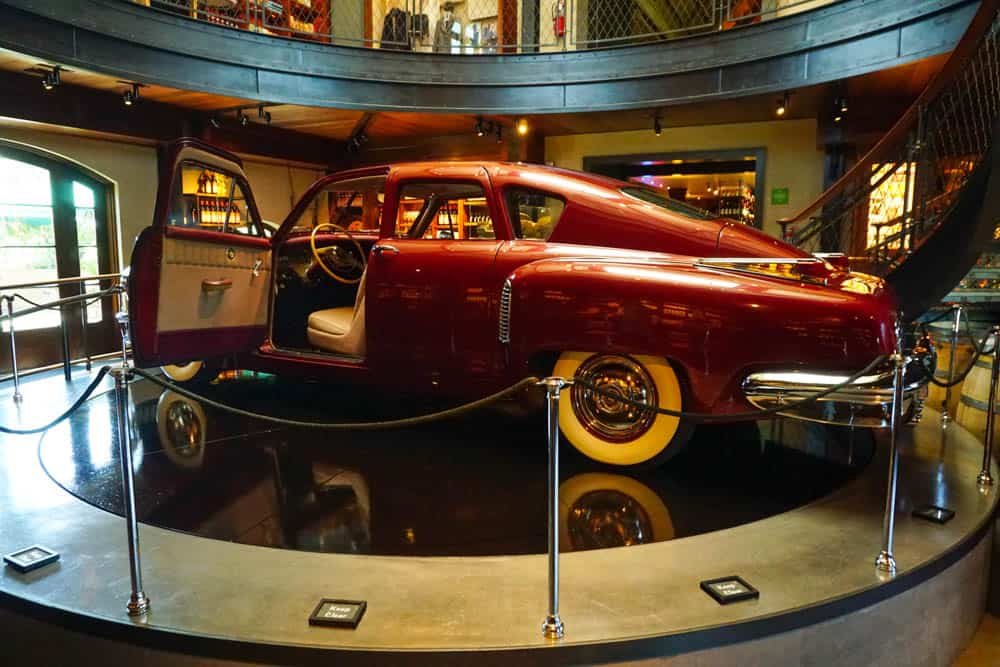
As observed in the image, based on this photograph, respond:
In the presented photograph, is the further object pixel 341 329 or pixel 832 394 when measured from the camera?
pixel 341 329

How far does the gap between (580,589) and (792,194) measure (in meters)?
8.16

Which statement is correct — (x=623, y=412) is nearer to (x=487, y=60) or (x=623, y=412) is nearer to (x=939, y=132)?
(x=939, y=132)

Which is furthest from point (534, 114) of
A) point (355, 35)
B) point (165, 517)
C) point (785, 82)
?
point (165, 517)

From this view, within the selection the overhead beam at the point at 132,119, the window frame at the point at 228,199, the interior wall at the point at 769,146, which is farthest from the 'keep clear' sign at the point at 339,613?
the interior wall at the point at 769,146

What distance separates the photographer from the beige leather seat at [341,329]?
409cm

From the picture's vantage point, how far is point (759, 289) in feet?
9.20

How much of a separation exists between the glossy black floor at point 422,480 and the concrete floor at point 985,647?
79 cm

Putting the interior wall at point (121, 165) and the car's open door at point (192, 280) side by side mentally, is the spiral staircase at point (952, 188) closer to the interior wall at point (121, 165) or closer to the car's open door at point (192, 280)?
the car's open door at point (192, 280)

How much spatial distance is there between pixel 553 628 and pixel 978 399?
3.58 meters

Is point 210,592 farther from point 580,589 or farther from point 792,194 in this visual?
point 792,194

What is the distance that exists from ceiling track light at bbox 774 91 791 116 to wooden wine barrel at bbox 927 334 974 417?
355 centimetres

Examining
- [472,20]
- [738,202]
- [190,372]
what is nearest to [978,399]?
[190,372]

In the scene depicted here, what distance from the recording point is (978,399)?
4086mm

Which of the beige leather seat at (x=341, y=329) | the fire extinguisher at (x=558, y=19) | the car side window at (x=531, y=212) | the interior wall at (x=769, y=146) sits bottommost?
the beige leather seat at (x=341, y=329)
